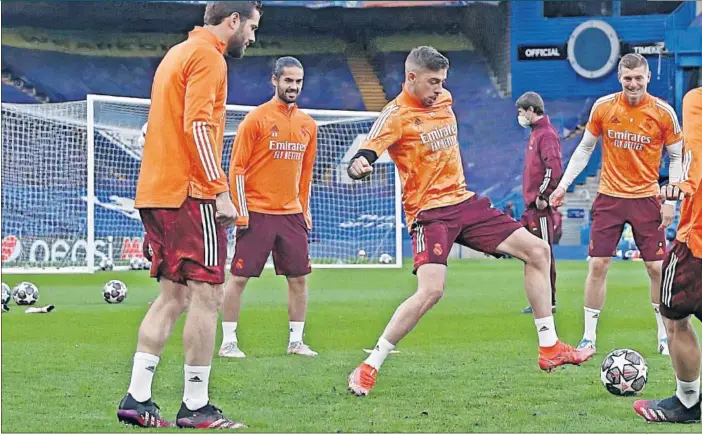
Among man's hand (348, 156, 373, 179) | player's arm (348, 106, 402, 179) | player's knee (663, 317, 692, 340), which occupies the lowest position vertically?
player's knee (663, 317, 692, 340)

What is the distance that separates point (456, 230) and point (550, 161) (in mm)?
4881

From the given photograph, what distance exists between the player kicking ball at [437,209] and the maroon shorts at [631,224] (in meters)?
1.53

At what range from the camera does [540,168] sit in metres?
11.8

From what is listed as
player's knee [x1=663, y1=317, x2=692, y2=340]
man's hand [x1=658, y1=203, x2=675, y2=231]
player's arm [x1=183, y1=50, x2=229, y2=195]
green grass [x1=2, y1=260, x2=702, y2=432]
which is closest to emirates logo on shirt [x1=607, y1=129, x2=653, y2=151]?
man's hand [x1=658, y1=203, x2=675, y2=231]

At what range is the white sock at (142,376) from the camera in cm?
541

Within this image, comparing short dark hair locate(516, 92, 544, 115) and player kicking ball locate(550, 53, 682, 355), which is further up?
short dark hair locate(516, 92, 544, 115)

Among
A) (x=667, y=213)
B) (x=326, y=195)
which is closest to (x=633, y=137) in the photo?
(x=667, y=213)

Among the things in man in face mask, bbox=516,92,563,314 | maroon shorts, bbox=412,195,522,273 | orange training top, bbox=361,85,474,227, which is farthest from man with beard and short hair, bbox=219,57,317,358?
man in face mask, bbox=516,92,563,314

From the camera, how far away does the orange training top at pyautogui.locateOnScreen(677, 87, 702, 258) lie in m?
5.19

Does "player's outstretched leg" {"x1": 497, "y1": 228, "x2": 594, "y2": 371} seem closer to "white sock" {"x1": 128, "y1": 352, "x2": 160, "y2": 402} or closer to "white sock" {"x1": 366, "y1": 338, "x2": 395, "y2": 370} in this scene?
"white sock" {"x1": 366, "y1": 338, "x2": 395, "y2": 370}

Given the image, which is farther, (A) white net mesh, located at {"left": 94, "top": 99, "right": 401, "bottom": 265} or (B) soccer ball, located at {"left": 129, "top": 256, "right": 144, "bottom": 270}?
(A) white net mesh, located at {"left": 94, "top": 99, "right": 401, "bottom": 265}

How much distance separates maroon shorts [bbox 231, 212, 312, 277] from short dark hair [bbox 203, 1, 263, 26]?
330 cm

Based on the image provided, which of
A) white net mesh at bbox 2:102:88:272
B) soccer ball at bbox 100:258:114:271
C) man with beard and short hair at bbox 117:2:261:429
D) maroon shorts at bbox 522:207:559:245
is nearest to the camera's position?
man with beard and short hair at bbox 117:2:261:429

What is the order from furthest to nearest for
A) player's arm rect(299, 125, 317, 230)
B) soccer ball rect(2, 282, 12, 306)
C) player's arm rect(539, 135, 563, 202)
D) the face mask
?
soccer ball rect(2, 282, 12, 306) < player's arm rect(539, 135, 563, 202) < the face mask < player's arm rect(299, 125, 317, 230)
